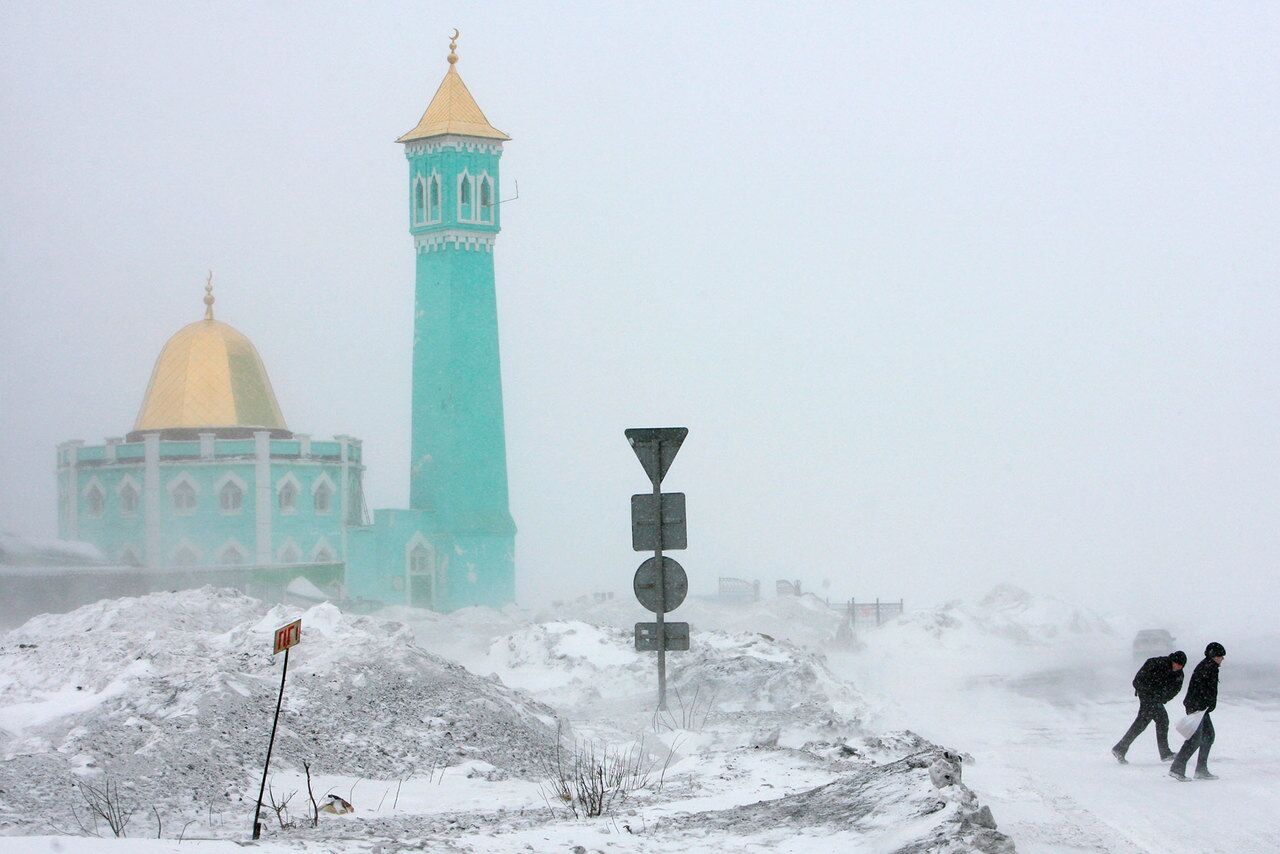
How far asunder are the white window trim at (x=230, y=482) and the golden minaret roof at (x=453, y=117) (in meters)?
8.92

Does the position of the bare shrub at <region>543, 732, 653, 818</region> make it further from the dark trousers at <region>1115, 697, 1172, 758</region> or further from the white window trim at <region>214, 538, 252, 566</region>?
the white window trim at <region>214, 538, 252, 566</region>

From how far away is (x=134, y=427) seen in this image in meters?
38.4

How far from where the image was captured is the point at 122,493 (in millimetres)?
35875

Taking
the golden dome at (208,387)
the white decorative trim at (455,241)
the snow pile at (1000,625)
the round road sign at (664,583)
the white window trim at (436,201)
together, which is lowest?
the snow pile at (1000,625)

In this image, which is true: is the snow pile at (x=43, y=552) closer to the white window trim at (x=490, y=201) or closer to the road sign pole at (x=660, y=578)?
the white window trim at (x=490, y=201)

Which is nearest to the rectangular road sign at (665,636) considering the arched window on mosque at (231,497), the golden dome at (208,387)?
the arched window on mosque at (231,497)

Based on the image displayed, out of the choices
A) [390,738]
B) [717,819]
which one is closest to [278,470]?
[390,738]

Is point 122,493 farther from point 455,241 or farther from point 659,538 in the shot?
point 659,538

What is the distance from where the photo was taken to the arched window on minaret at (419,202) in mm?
39281

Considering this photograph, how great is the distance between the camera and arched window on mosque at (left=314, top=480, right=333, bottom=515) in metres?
37.4

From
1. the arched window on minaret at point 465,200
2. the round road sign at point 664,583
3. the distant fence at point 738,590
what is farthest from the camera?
the distant fence at point 738,590

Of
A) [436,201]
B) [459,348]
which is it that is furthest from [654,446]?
[436,201]

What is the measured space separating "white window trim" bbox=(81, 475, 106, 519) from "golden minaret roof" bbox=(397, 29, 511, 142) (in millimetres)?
10489

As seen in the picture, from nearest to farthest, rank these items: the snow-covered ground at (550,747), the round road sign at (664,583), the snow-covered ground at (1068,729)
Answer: the snow-covered ground at (550,747) < the snow-covered ground at (1068,729) < the round road sign at (664,583)
